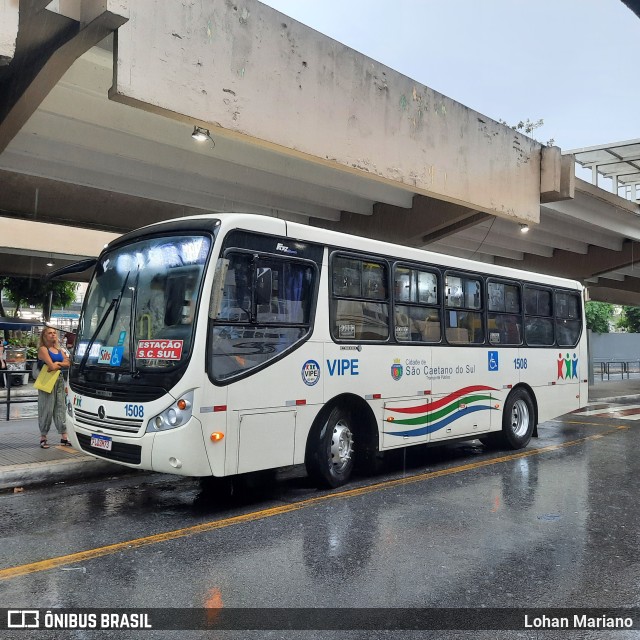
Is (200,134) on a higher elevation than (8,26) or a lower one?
lower

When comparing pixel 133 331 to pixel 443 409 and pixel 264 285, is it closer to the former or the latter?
pixel 264 285

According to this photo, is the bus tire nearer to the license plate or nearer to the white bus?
the white bus

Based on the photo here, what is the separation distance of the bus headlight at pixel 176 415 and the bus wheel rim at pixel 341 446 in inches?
78.0

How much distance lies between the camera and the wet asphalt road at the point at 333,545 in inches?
162

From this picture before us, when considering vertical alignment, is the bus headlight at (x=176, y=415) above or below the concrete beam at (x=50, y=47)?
below

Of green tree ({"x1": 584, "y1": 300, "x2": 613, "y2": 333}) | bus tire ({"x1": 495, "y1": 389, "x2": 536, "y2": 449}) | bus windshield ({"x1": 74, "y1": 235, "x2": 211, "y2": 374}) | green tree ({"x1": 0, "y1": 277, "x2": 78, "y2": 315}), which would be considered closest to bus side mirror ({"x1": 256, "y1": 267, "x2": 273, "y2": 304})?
bus windshield ({"x1": 74, "y1": 235, "x2": 211, "y2": 374})

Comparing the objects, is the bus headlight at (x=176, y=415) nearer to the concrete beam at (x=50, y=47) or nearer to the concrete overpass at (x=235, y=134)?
the concrete overpass at (x=235, y=134)

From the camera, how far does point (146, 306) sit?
20.6 ft

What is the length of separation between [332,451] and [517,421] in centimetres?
457

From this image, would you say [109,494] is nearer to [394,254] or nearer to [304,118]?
[394,254]

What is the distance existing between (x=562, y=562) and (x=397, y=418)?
331 centimetres

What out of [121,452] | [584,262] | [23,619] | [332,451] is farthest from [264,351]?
[584,262]

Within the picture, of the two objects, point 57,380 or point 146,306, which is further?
point 57,380

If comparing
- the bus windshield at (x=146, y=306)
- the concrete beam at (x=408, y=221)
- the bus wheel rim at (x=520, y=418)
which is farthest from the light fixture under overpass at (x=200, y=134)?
the bus wheel rim at (x=520, y=418)
